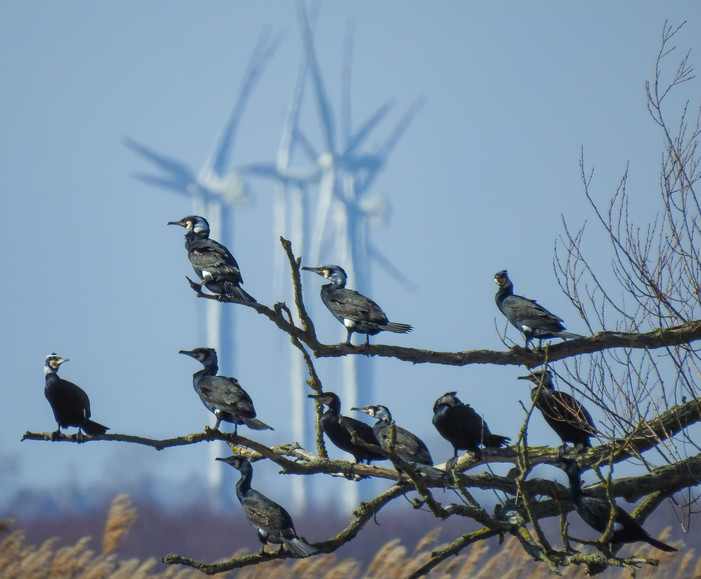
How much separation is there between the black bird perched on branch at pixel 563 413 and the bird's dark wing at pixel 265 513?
2585 millimetres

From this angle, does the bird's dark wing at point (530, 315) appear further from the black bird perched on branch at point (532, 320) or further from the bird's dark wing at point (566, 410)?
the bird's dark wing at point (566, 410)

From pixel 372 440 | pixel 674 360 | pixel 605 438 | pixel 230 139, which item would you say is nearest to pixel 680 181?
pixel 674 360

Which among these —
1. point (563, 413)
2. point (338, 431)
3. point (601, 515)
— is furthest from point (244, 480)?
point (601, 515)

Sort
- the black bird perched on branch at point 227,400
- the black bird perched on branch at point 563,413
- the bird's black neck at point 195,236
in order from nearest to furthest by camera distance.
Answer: the black bird perched on branch at point 227,400, the black bird perched on branch at point 563,413, the bird's black neck at point 195,236

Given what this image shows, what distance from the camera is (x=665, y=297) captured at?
34.3 ft

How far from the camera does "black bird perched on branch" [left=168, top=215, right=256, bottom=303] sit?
10070 millimetres

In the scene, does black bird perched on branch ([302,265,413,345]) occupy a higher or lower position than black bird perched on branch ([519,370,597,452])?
higher

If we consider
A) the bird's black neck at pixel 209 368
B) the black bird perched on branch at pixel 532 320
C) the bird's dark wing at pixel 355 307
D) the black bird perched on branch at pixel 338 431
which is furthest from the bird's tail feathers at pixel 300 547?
the black bird perched on branch at pixel 532 320

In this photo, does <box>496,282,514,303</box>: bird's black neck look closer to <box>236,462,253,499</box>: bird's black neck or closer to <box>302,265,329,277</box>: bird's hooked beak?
<box>302,265,329,277</box>: bird's hooked beak

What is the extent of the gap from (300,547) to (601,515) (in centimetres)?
262

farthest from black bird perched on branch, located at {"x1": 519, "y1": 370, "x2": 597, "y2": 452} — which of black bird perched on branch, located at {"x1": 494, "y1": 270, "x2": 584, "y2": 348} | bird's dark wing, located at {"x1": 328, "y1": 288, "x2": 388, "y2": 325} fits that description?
bird's dark wing, located at {"x1": 328, "y1": 288, "x2": 388, "y2": 325}

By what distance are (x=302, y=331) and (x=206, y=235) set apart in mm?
3526

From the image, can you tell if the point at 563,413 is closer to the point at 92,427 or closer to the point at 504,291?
the point at 504,291

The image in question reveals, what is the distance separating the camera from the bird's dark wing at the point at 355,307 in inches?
408
